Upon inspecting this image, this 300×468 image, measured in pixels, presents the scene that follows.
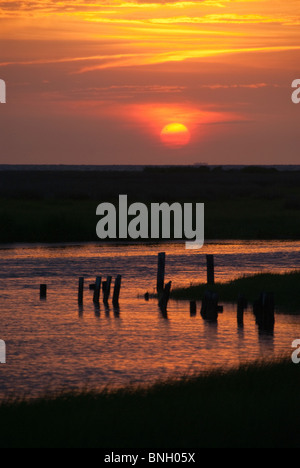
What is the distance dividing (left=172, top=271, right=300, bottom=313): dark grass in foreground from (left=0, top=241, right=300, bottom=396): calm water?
98 centimetres

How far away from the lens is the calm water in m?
17.9

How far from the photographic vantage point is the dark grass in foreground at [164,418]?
11.6m

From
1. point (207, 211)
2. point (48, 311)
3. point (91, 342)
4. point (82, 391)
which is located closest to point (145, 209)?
point (207, 211)

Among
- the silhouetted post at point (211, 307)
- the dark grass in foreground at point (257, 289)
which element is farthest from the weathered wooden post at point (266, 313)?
the dark grass in foreground at point (257, 289)

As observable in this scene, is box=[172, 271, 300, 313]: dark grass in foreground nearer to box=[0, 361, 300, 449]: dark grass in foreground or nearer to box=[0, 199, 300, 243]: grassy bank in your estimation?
box=[0, 361, 300, 449]: dark grass in foreground

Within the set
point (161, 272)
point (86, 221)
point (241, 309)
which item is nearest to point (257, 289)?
point (161, 272)

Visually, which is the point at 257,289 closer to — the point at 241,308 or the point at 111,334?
the point at 241,308

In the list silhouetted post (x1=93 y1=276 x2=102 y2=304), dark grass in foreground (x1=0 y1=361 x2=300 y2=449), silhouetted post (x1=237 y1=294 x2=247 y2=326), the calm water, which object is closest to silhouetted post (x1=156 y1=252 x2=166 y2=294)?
the calm water

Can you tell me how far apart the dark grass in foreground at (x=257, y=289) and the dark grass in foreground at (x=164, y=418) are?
11.7 meters

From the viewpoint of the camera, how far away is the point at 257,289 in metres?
28.0

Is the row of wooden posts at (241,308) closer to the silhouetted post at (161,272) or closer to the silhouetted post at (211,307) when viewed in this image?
the silhouetted post at (211,307)

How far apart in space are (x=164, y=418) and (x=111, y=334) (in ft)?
32.6

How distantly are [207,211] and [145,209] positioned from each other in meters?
4.70
